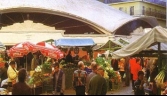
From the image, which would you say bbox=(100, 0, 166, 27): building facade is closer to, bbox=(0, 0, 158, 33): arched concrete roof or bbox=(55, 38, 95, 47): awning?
bbox=(0, 0, 158, 33): arched concrete roof

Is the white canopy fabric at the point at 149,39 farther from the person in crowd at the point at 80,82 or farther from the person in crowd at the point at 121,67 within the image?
the person in crowd at the point at 121,67

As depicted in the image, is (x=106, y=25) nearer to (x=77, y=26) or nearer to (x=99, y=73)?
(x=77, y=26)

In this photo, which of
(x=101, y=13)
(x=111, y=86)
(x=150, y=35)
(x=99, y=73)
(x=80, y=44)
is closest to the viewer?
(x=99, y=73)

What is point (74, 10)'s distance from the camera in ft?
100

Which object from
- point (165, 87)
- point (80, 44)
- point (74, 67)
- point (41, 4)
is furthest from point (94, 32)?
point (165, 87)

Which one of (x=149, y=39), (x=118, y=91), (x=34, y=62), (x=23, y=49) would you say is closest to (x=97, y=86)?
(x=149, y=39)

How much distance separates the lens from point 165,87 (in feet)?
32.3

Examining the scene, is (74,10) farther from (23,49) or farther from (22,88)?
(22,88)

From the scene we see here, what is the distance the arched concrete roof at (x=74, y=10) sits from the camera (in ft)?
94.0

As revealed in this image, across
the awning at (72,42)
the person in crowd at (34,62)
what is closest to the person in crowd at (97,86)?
the awning at (72,42)

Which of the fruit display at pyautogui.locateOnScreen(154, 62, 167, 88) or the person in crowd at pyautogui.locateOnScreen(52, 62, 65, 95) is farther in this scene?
the person in crowd at pyautogui.locateOnScreen(52, 62, 65, 95)

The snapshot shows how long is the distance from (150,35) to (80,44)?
958 cm

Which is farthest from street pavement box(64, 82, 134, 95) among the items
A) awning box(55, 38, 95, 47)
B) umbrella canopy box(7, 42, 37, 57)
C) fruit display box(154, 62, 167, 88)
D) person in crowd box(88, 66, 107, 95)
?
person in crowd box(88, 66, 107, 95)

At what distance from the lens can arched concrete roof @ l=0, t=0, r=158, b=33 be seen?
28656mm
